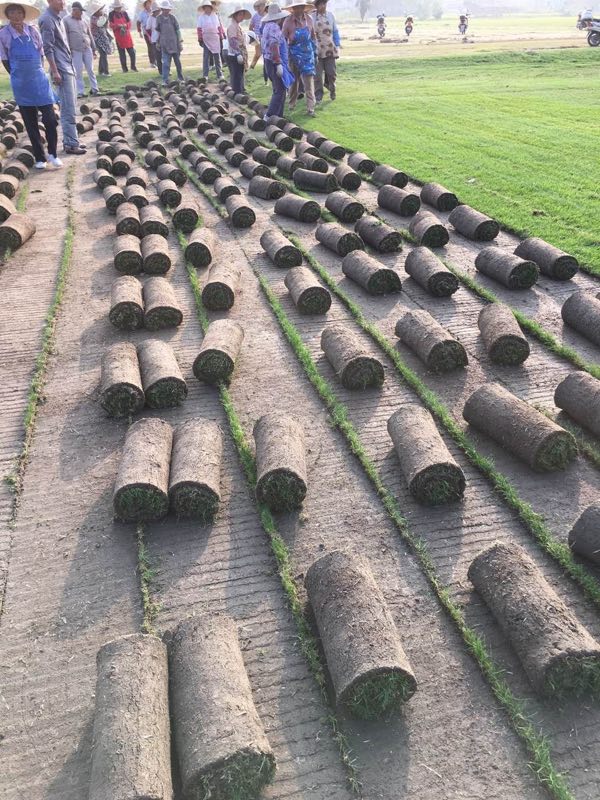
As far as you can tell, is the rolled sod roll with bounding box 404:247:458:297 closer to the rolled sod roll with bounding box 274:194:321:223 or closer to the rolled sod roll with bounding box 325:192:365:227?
the rolled sod roll with bounding box 325:192:365:227

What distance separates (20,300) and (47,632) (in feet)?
24.2

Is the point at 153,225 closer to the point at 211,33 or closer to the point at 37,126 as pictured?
the point at 37,126

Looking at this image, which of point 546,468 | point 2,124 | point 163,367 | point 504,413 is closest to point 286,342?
point 163,367

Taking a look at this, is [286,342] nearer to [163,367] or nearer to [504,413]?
[163,367]

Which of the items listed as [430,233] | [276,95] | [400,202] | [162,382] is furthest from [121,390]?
[276,95]

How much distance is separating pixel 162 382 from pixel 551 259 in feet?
22.8

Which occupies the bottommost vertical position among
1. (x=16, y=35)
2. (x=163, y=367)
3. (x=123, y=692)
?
(x=123, y=692)

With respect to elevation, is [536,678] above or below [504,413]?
below

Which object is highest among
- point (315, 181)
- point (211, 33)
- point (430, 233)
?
point (211, 33)

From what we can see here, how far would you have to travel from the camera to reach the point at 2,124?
24.7 m

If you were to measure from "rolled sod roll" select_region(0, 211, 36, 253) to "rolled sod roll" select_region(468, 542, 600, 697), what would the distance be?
1171 cm

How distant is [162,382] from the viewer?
26.3 feet

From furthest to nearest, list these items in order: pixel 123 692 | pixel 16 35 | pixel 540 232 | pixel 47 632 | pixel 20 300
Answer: pixel 16 35 → pixel 540 232 → pixel 20 300 → pixel 47 632 → pixel 123 692

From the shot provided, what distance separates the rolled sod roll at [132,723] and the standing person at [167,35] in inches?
1363
